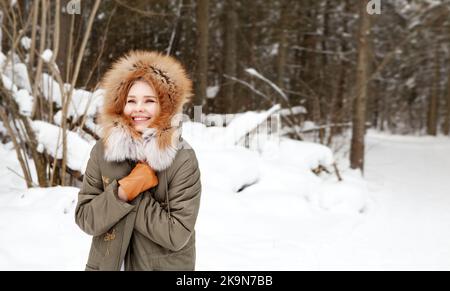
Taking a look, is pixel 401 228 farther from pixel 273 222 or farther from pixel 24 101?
pixel 24 101

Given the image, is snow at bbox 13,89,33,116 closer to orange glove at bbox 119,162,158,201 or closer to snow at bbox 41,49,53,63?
snow at bbox 41,49,53,63

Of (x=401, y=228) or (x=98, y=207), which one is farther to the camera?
(x=401, y=228)

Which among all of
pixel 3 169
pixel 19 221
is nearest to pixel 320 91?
pixel 3 169

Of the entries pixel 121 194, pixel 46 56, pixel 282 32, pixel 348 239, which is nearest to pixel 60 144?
pixel 46 56

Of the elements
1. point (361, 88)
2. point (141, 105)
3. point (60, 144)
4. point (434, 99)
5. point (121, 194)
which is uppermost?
point (434, 99)

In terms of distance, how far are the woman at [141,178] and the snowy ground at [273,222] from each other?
1862 millimetres

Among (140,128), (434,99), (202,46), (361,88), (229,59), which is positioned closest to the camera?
(140,128)

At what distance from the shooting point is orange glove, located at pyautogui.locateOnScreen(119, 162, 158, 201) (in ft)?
5.20

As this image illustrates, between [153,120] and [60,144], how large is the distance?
127 inches

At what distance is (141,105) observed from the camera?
173 cm

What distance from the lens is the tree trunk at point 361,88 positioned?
7.63 metres

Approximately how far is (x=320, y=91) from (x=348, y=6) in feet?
9.25

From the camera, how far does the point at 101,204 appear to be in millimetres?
1586
